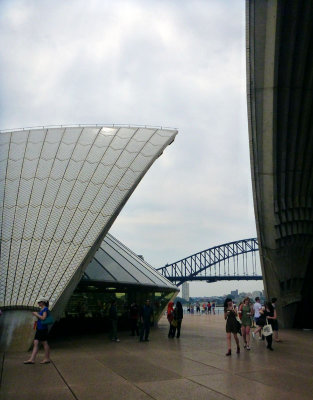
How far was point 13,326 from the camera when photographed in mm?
9719

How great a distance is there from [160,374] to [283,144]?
1313 centimetres

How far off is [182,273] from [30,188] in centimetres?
14055

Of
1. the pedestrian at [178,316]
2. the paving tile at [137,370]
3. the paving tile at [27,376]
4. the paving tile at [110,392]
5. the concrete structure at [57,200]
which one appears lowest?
the paving tile at [27,376]

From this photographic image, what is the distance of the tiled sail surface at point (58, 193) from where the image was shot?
1094cm

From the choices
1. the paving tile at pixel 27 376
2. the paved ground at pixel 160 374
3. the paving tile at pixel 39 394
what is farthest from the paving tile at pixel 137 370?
the paving tile at pixel 39 394

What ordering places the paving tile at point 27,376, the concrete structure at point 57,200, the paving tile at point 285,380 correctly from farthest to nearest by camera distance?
the concrete structure at point 57,200
the paving tile at point 27,376
the paving tile at point 285,380

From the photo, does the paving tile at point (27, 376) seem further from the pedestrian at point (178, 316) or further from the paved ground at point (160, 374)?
the pedestrian at point (178, 316)

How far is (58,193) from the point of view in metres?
13.5

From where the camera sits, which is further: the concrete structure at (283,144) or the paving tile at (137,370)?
the concrete structure at (283,144)

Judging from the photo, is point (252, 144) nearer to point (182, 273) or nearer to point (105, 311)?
point (105, 311)

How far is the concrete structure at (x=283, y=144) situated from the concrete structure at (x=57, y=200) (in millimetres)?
4602

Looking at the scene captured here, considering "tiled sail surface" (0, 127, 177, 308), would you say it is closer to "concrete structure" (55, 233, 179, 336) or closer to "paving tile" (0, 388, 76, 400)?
"concrete structure" (55, 233, 179, 336)

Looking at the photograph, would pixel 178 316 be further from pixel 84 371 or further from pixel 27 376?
pixel 27 376

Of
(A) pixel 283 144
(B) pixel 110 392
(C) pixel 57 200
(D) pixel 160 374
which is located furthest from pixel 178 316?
(A) pixel 283 144
